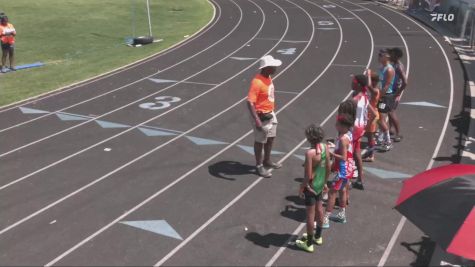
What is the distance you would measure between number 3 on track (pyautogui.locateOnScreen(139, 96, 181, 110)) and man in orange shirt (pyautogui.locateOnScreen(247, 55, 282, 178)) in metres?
5.09

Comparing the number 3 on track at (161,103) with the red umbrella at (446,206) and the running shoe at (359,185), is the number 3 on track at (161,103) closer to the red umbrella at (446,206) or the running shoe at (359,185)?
the running shoe at (359,185)

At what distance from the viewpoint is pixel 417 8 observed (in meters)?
28.4

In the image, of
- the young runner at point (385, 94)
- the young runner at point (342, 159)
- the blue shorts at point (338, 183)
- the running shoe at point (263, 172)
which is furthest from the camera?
the young runner at point (385, 94)

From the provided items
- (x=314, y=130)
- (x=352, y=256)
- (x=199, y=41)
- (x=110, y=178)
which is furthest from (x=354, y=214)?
(x=199, y=41)

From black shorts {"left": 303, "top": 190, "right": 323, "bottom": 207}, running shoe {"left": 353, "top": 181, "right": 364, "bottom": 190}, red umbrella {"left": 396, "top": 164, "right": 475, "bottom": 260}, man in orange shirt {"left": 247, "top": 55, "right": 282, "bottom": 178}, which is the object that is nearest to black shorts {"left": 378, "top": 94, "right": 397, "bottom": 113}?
running shoe {"left": 353, "top": 181, "right": 364, "bottom": 190}

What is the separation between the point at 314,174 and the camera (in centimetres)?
583

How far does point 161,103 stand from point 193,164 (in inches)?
171

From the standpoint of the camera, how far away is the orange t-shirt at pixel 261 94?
7879mm

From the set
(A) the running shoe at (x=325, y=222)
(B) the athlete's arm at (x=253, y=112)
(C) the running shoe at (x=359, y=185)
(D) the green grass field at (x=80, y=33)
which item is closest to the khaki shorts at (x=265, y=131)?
(B) the athlete's arm at (x=253, y=112)

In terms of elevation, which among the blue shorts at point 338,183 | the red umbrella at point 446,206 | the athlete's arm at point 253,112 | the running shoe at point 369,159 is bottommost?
the running shoe at point 369,159

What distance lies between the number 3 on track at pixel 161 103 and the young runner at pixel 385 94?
6.03 metres

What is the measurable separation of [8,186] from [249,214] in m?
4.59

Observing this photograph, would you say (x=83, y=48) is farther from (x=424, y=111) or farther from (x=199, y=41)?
(x=424, y=111)

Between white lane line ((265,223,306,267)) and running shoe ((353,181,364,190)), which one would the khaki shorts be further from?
white lane line ((265,223,306,267))
